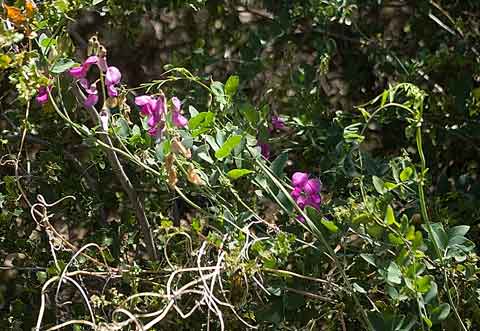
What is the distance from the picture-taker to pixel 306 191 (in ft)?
4.97

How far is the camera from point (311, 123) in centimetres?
193

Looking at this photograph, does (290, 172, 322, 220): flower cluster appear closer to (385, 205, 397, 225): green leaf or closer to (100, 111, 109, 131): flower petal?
(385, 205, 397, 225): green leaf

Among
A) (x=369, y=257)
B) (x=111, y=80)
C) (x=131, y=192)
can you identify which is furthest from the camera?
(x=131, y=192)

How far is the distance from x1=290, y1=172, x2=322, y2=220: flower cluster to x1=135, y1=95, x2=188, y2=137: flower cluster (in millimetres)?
213

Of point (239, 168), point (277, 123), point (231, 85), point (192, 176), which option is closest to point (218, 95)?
point (231, 85)

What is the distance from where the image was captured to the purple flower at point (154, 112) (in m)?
1.40

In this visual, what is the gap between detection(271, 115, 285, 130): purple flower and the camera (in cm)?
198

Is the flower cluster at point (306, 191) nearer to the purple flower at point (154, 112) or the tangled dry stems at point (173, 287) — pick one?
the tangled dry stems at point (173, 287)

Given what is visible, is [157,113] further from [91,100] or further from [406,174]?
[406,174]

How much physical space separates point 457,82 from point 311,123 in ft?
1.41

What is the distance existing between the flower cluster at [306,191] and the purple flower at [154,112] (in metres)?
0.25

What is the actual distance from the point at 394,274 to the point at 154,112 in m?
0.43

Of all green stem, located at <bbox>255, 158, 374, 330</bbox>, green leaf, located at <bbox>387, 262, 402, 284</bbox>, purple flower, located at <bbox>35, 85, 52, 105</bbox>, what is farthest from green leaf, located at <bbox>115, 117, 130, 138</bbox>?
green leaf, located at <bbox>387, 262, 402, 284</bbox>

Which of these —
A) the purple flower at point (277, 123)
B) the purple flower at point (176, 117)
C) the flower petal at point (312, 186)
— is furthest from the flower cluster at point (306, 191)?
the purple flower at point (277, 123)
